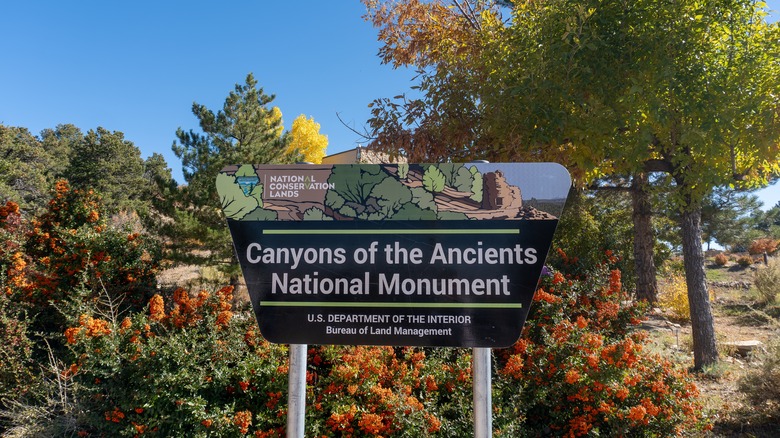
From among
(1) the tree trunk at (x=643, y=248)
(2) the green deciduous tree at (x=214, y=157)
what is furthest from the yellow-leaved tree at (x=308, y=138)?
(1) the tree trunk at (x=643, y=248)

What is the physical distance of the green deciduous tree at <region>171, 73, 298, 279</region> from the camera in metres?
11.1

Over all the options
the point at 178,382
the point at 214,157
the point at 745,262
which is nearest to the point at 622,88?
the point at 178,382

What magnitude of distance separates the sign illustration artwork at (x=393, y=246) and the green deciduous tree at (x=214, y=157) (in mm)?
9649

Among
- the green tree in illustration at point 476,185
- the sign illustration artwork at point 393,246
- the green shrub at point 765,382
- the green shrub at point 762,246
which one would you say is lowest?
the green shrub at point 765,382

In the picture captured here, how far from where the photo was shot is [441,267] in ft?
5.90

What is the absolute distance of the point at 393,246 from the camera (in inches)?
72.1

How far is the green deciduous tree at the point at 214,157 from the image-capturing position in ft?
36.4

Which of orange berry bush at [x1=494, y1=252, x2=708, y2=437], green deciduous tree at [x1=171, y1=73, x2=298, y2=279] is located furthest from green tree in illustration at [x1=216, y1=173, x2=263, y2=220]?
green deciduous tree at [x1=171, y1=73, x2=298, y2=279]

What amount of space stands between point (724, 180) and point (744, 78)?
1.16m

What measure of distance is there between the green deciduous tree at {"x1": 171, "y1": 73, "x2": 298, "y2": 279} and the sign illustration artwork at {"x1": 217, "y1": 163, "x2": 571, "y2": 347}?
9.65 meters

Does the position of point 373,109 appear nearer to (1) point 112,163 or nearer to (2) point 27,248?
(2) point 27,248

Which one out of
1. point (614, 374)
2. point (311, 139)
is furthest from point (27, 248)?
point (311, 139)

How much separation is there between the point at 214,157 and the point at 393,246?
11.1 meters

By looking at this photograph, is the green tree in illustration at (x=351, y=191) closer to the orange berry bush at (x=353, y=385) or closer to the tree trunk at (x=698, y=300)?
the orange berry bush at (x=353, y=385)
